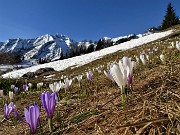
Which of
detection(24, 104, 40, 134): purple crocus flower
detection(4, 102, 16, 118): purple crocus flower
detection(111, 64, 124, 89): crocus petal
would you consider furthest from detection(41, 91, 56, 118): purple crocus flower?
detection(4, 102, 16, 118): purple crocus flower

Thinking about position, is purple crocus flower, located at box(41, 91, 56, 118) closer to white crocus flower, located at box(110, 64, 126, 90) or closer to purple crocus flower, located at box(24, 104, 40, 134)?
purple crocus flower, located at box(24, 104, 40, 134)

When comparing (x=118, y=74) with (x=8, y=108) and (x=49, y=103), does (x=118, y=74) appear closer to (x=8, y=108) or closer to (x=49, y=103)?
(x=49, y=103)

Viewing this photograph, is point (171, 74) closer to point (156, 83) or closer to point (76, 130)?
point (156, 83)

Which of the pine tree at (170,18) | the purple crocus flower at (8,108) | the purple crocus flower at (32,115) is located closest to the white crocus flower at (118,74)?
the purple crocus flower at (32,115)

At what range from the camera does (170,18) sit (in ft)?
209

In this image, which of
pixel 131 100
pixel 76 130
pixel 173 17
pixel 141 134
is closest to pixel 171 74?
pixel 131 100

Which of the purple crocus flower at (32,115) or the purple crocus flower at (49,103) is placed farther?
the purple crocus flower at (49,103)

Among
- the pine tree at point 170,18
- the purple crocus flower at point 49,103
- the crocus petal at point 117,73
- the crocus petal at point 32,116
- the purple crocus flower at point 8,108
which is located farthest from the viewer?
the pine tree at point 170,18

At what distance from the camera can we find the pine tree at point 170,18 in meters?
62.9

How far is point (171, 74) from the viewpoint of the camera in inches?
94.1

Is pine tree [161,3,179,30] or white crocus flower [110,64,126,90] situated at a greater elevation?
pine tree [161,3,179,30]

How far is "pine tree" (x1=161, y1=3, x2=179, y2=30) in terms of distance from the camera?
206 ft

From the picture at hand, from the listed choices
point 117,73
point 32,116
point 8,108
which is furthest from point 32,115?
point 8,108

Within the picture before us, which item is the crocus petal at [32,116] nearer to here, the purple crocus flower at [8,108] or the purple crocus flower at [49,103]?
the purple crocus flower at [49,103]
